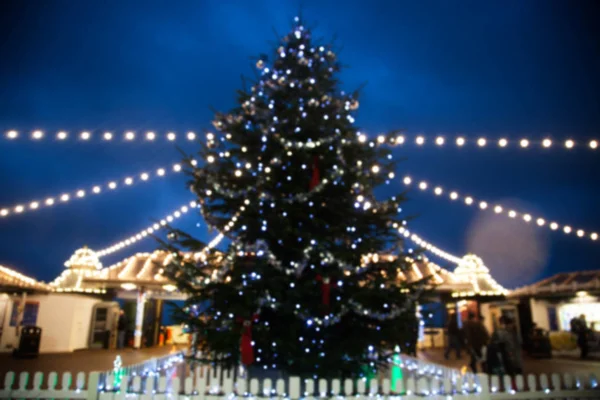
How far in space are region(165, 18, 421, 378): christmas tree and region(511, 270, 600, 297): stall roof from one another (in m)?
10.7

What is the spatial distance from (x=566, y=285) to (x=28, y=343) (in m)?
18.9

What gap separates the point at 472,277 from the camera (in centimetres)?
1838

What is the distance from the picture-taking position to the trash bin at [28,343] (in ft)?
49.0

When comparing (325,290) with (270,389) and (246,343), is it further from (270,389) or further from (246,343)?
(270,389)

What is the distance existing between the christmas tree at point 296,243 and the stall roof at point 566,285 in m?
10.7

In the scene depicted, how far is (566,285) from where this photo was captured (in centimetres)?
1534

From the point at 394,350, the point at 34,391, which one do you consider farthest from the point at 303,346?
the point at 34,391

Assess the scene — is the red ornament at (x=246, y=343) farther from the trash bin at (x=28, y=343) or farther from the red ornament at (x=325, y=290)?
the trash bin at (x=28, y=343)

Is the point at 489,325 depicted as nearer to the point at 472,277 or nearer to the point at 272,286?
the point at 472,277

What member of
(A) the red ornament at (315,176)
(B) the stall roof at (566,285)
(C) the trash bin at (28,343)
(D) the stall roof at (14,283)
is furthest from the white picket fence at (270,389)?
(C) the trash bin at (28,343)

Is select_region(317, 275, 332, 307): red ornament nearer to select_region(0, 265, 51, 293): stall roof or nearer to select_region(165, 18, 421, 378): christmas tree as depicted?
select_region(165, 18, 421, 378): christmas tree

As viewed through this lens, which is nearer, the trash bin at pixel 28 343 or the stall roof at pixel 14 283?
the stall roof at pixel 14 283

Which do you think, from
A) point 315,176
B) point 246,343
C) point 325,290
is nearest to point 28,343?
point 246,343

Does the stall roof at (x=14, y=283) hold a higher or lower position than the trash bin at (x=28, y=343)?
higher
